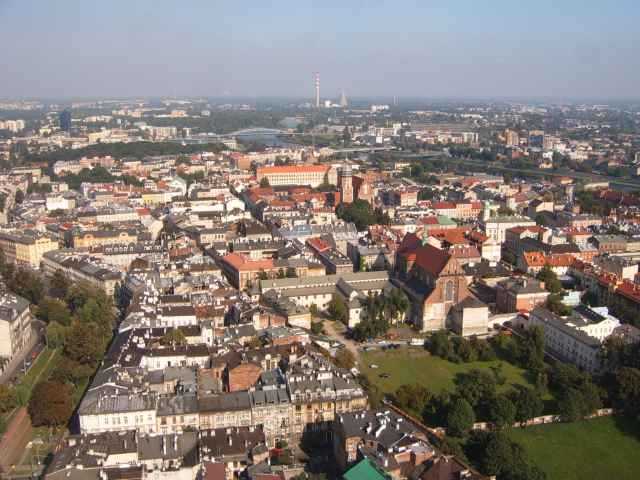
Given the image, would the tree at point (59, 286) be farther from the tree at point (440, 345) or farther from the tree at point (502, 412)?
the tree at point (502, 412)

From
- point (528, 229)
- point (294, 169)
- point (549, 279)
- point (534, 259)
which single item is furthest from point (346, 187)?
point (549, 279)

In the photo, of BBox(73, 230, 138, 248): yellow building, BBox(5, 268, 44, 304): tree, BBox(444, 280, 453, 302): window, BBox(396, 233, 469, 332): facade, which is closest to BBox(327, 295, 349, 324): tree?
BBox(396, 233, 469, 332): facade

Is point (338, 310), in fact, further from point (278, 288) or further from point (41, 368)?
point (41, 368)

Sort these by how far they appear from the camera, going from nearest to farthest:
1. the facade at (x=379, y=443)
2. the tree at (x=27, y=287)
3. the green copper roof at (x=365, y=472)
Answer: the green copper roof at (x=365, y=472)
the facade at (x=379, y=443)
the tree at (x=27, y=287)

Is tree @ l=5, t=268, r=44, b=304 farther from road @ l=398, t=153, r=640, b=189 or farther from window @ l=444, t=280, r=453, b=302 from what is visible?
road @ l=398, t=153, r=640, b=189

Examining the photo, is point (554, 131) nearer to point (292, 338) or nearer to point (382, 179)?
point (382, 179)

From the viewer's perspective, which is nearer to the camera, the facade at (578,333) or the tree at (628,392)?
the tree at (628,392)

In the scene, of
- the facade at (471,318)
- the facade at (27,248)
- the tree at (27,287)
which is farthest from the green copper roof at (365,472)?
the facade at (27,248)
